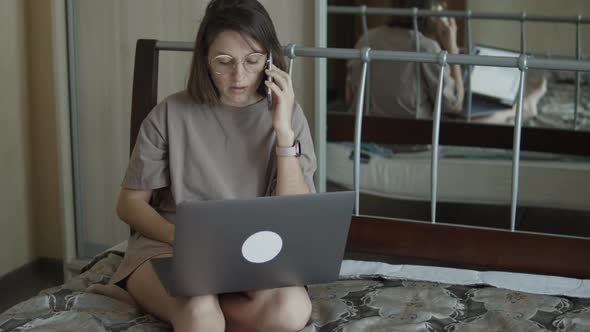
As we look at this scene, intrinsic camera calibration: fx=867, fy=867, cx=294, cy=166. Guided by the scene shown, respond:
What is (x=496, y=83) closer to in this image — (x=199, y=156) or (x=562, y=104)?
(x=562, y=104)

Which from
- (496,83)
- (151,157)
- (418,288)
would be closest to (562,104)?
(496,83)

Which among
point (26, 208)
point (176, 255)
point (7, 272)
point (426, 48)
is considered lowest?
point (7, 272)

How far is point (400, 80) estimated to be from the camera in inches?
131

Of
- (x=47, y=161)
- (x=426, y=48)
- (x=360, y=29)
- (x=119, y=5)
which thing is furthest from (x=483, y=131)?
(x=47, y=161)

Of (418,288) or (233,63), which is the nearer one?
(233,63)

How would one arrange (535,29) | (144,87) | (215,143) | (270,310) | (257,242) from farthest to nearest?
1. (535,29)
2. (144,87)
3. (215,143)
4. (270,310)
5. (257,242)

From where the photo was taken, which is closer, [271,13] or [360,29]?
[271,13]

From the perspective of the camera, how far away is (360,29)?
125 inches

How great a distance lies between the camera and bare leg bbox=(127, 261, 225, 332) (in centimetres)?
189

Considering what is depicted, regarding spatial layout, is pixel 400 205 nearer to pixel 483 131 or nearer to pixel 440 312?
pixel 483 131

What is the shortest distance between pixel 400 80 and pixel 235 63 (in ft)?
4.43

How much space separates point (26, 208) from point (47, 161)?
0.66 ft

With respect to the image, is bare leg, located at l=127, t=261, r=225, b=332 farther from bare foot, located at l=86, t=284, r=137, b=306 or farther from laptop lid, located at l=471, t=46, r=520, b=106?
laptop lid, located at l=471, t=46, r=520, b=106

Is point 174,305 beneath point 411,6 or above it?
beneath
